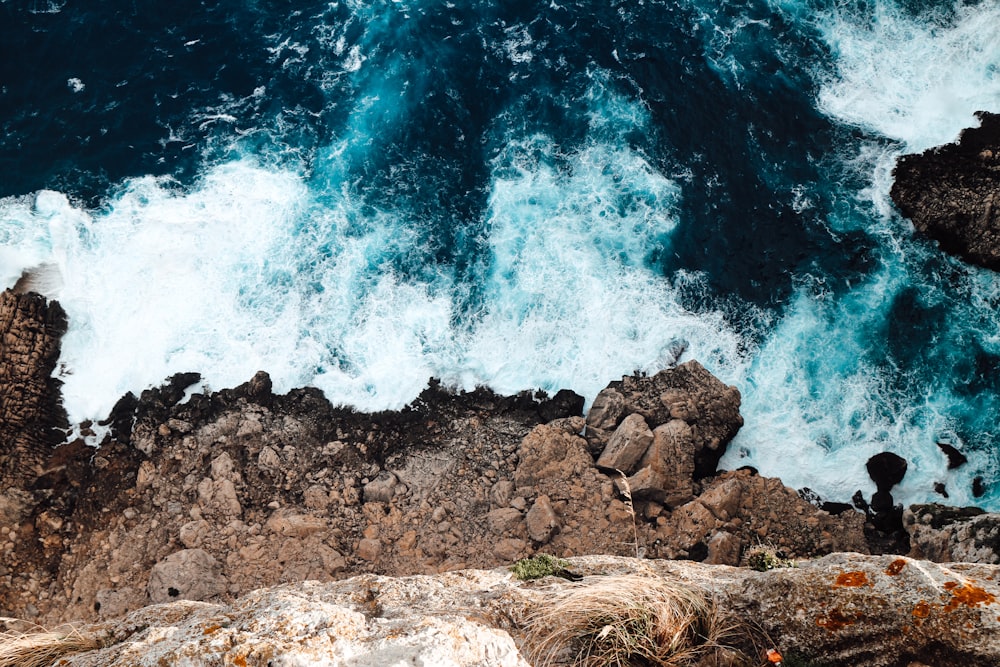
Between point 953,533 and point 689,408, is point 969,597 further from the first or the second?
point 689,408

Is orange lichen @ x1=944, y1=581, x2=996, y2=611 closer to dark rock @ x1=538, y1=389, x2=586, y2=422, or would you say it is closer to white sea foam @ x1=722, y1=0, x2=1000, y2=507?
white sea foam @ x1=722, y1=0, x2=1000, y2=507

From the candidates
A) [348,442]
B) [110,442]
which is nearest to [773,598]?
[348,442]

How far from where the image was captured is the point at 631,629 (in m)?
7.43

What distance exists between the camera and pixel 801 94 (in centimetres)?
2253

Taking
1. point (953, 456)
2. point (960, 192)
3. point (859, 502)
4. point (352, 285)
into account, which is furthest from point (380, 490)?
point (960, 192)

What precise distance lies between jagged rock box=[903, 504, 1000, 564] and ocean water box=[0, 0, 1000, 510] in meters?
1.22

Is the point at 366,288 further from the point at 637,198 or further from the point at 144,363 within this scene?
the point at 637,198

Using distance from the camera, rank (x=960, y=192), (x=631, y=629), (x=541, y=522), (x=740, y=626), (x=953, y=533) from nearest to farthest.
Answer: (x=631, y=629) < (x=740, y=626) < (x=953, y=533) < (x=541, y=522) < (x=960, y=192)

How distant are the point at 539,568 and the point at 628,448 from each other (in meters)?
7.70

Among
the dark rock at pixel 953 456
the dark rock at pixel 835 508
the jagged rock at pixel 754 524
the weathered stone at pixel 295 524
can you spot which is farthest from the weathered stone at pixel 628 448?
the dark rock at pixel 953 456

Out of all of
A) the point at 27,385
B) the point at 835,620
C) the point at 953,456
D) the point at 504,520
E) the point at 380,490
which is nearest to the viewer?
the point at 835,620

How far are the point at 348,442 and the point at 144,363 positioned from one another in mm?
6299

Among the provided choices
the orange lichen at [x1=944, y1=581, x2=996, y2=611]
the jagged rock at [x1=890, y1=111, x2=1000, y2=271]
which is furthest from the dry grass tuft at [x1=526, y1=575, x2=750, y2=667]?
the jagged rock at [x1=890, y1=111, x2=1000, y2=271]

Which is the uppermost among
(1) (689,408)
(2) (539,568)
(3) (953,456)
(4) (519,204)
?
(4) (519,204)
